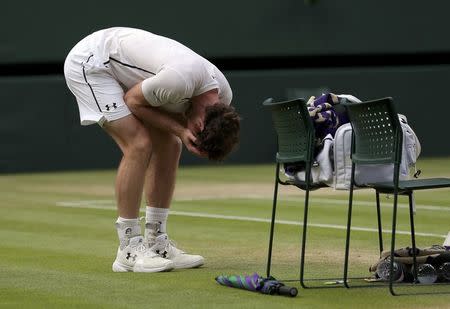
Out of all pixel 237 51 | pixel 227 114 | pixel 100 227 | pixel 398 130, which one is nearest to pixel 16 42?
pixel 237 51

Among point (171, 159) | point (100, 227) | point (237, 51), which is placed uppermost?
point (237, 51)

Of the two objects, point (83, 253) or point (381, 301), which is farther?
point (83, 253)

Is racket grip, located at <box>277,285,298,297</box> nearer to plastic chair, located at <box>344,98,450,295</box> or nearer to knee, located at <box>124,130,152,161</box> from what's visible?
plastic chair, located at <box>344,98,450,295</box>

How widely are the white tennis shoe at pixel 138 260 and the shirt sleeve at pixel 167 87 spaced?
1015 mm

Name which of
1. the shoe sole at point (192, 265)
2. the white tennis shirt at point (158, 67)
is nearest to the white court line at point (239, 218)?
the shoe sole at point (192, 265)

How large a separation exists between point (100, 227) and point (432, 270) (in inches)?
188

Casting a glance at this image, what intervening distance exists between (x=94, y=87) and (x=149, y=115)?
0.50 metres

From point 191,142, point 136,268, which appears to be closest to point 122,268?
point 136,268

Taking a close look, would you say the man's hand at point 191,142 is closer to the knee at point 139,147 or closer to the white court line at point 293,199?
the knee at point 139,147

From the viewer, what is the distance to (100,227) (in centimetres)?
1181

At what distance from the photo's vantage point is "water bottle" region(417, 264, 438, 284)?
25.5 feet

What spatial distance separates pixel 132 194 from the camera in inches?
332

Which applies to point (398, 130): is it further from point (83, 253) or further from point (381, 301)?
point (83, 253)

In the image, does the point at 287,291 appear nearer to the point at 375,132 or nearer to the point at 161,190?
the point at 375,132
